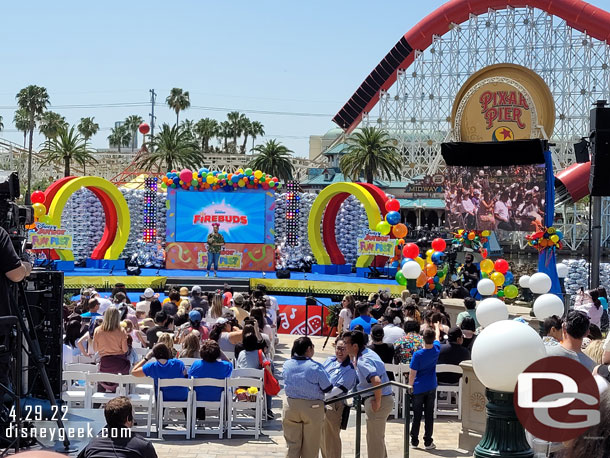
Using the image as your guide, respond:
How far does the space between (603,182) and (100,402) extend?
7.78m

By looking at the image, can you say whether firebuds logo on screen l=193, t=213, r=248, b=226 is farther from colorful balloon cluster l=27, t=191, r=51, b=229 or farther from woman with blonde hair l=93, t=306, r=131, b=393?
woman with blonde hair l=93, t=306, r=131, b=393

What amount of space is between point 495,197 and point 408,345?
1728 cm

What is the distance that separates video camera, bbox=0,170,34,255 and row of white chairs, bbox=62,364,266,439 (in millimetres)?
2724

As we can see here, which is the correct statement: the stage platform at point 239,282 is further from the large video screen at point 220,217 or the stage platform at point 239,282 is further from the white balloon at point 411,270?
the white balloon at point 411,270

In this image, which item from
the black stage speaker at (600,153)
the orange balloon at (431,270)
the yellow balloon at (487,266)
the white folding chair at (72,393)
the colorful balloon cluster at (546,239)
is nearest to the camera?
the white folding chair at (72,393)

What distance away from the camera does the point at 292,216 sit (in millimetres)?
32312

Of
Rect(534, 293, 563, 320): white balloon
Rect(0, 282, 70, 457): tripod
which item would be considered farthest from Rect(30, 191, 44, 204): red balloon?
Rect(0, 282, 70, 457): tripod

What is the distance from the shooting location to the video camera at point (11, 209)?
6.77 m

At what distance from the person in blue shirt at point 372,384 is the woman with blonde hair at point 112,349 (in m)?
3.25

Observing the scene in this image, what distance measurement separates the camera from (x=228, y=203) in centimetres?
3089

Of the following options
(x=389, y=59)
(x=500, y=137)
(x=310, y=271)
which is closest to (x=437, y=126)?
(x=389, y=59)

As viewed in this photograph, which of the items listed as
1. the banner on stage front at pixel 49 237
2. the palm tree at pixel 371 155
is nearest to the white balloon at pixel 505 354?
the banner on stage front at pixel 49 237

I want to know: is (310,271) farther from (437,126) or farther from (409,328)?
(437,126)

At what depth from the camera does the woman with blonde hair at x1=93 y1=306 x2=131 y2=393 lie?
32.9 feet
